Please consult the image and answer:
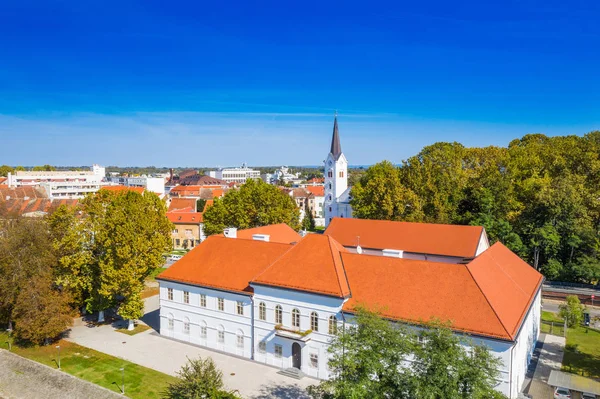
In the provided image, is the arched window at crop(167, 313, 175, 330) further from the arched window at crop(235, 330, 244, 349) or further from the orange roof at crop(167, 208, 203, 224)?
the orange roof at crop(167, 208, 203, 224)

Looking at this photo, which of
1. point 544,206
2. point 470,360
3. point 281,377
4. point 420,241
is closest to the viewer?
point 470,360

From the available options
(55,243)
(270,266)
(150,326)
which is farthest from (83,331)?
(270,266)

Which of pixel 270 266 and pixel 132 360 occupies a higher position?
pixel 270 266

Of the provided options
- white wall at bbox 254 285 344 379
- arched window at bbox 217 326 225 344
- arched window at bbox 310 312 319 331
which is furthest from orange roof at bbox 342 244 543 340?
arched window at bbox 217 326 225 344

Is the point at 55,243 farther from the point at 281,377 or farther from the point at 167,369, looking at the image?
the point at 281,377

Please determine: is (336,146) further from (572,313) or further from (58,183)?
(58,183)
